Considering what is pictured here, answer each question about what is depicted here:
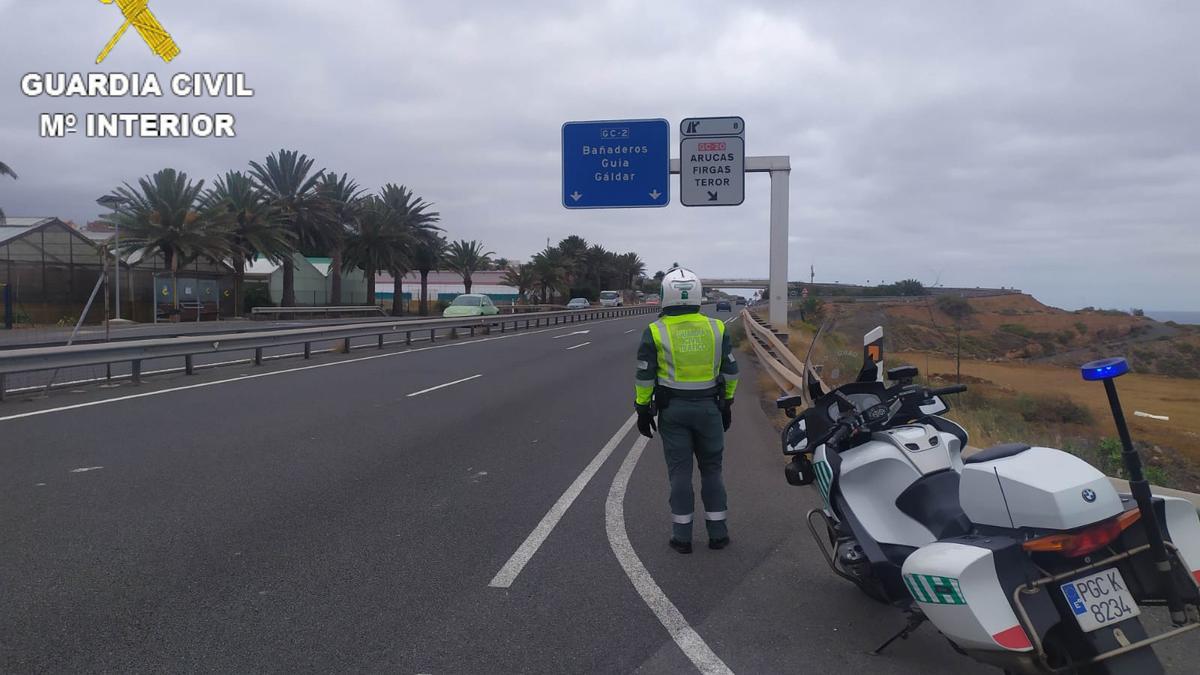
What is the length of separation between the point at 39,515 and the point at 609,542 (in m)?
4.33

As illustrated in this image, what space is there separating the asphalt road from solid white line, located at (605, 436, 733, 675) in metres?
0.03

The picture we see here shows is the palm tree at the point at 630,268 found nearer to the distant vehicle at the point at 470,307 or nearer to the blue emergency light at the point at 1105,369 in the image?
the distant vehicle at the point at 470,307

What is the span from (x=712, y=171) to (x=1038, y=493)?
16.1 metres

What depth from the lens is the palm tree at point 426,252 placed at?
6099 centimetres

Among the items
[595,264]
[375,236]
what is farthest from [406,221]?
[595,264]

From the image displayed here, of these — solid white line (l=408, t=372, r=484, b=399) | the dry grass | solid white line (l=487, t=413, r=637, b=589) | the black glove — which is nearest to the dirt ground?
the dry grass

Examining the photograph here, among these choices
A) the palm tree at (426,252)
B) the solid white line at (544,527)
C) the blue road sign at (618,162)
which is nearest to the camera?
the solid white line at (544,527)

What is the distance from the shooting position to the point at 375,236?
57156 mm

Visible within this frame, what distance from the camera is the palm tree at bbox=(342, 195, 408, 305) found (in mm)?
57125

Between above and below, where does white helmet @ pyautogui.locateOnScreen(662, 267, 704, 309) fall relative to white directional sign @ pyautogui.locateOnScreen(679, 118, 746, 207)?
below

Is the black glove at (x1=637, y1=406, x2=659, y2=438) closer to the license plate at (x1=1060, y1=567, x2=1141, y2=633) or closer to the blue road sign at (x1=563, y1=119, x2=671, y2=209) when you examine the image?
the license plate at (x1=1060, y1=567, x2=1141, y2=633)

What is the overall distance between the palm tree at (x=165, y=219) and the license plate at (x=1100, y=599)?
46568 mm

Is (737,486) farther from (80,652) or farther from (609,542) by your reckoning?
(80,652)

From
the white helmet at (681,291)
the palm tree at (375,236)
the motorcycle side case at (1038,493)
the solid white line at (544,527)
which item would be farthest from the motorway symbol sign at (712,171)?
the palm tree at (375,236)
